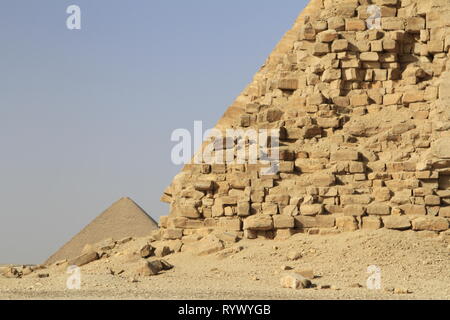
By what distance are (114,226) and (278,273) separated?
11149 mm

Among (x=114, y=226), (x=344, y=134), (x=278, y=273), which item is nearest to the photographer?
(x=278, y=273)

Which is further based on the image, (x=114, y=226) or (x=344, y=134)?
(x=114, y=226)

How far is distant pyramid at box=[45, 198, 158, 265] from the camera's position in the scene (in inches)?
916

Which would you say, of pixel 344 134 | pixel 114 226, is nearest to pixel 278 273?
pixel 344 134

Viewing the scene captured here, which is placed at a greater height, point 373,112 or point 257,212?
point 373,112

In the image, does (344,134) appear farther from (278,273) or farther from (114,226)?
(114,226)

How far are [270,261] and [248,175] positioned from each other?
7.17ft

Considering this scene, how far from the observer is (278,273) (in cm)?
1334

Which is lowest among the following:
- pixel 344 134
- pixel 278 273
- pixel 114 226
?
pixel 114 226

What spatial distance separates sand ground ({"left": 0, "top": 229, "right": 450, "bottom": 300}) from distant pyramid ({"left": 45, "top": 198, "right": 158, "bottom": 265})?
7.58 metres

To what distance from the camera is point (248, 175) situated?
15.7 m
